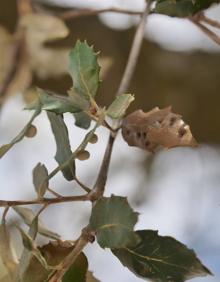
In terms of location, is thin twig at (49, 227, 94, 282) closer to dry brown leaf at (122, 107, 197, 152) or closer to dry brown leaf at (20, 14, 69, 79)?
dry brown leaf at (122, 107, 197, 152)

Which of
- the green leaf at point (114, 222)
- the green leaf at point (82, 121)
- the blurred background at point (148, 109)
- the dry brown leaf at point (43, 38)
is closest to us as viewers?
the green leaf at point (114, 222)

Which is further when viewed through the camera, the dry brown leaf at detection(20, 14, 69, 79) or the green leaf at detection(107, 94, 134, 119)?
the dry brown leaf at detection(20, 14, 69, 79)

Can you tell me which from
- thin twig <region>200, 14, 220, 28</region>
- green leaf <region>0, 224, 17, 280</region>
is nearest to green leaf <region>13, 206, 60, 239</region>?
green leaf <region>0, 224, 17, 280</region>

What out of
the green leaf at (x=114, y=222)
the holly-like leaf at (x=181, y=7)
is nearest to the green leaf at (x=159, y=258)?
the green leaf at (x=114, y=222)

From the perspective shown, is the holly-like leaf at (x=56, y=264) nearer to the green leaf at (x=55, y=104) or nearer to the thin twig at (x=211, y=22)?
the green leaf at (x=55, y=104)

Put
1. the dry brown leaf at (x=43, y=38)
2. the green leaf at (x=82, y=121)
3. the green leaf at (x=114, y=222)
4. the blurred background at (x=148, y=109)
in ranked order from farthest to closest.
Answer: the blurred background at (x=148, y=109)
the dry brown leaf at (x=43, y=38)
the green leaf at (x=82, y=121)
the green leaf at (x=114, y=222)

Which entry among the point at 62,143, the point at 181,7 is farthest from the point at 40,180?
the point at 181,7
